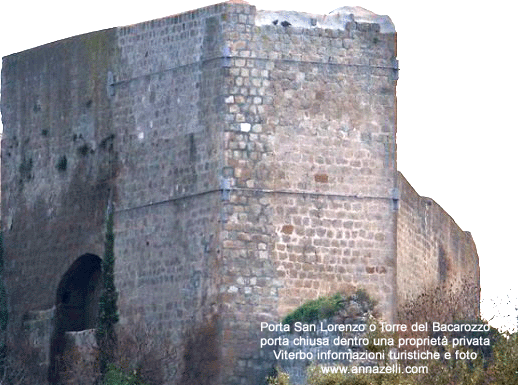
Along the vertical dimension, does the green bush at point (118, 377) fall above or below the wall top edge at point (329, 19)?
below

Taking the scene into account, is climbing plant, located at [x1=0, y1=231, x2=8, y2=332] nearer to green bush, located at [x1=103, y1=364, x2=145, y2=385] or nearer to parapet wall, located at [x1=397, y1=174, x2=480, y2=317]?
green bush, located at [x1=103, y1=364, x2=145, y2=385]

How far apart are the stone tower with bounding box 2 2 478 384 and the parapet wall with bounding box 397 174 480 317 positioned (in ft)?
0.34

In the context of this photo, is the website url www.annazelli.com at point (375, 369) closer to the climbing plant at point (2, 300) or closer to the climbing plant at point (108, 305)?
the climbing plant at point (108, 305)

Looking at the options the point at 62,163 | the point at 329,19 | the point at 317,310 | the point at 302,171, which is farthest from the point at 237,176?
the point at 62,163

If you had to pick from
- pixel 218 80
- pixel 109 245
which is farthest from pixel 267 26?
pixel 109 245

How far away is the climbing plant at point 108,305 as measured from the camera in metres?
46.0

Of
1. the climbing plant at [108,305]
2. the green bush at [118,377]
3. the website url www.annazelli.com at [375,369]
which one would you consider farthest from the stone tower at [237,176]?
the website url www.annazelli.com at [375,369]

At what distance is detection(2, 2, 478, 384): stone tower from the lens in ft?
147

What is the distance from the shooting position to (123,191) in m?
46.9

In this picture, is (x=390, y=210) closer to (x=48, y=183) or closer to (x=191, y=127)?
(x=191, y=127)

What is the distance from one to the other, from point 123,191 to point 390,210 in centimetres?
455

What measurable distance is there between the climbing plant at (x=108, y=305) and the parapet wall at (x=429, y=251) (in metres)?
4.76

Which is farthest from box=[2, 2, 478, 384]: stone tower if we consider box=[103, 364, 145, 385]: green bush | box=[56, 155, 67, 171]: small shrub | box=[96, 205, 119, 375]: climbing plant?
box=[103, 364, 145, 385]: green bush

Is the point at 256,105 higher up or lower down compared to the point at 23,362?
higher up
